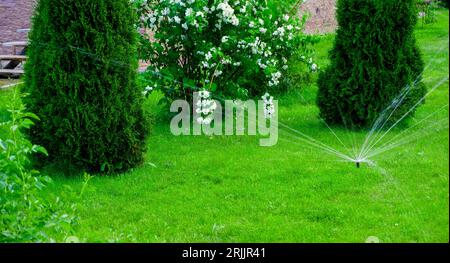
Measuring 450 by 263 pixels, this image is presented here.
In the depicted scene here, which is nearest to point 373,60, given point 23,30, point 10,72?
point 10,72

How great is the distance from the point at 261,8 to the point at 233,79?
883 millimetres

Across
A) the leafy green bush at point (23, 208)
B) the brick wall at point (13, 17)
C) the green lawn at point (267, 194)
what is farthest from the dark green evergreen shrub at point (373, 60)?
the brick wall at point (13, 17)

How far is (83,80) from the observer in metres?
5.30

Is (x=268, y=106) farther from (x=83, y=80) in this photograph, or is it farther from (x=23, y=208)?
(x=23, y=208)

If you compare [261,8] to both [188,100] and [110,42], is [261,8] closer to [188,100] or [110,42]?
[188,100]

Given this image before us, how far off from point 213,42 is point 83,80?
7.24 feet

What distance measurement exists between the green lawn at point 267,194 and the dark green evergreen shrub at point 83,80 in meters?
0.28

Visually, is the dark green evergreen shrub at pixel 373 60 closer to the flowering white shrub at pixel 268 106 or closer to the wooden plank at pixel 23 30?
the flowering white shrub at pixel 268 106

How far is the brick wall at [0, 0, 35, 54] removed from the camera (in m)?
12.4

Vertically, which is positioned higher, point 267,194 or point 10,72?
point 10,72

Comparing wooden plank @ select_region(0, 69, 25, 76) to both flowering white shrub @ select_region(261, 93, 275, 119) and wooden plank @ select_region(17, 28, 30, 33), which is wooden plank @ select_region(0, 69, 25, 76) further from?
flowering white shrub @ select_region(261, 93, 275, 119)

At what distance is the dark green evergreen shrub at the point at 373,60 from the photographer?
662 centimetres

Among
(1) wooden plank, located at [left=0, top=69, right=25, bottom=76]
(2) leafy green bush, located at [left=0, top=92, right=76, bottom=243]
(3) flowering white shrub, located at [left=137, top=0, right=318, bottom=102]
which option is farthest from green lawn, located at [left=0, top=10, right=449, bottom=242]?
(1) wooden plank, located at [left=0, top=69, right=25, bottom=76]

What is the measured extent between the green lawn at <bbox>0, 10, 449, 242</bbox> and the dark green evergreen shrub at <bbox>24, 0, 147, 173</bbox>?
277 mm
